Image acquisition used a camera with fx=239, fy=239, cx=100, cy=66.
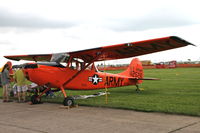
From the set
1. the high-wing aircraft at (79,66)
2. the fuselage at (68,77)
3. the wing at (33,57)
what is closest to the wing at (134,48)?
the high-wing aircraft at (79,66)

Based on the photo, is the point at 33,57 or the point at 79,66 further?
the point at 33,57

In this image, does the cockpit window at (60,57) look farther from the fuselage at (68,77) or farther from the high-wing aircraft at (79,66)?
the fuselage at (68,77)

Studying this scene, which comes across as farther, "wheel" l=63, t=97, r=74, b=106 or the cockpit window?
the cockpit window

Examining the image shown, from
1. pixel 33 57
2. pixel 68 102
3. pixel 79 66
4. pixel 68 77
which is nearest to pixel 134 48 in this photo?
pixel 79 66

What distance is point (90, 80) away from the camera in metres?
11.6

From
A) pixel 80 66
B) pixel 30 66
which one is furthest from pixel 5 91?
pixel 80 66

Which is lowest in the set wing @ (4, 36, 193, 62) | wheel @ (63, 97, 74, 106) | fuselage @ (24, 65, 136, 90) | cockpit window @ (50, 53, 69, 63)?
wheel @ (63, 97, 74, 106)

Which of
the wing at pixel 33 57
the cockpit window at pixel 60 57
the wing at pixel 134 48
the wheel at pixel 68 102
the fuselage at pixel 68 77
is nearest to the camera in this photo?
the wing at pixel 134 48

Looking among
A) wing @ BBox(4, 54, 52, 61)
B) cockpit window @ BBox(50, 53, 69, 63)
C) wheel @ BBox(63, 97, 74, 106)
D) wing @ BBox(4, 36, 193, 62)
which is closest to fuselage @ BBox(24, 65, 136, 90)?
cockpit window @ BBox(50, 53, 69, 63)

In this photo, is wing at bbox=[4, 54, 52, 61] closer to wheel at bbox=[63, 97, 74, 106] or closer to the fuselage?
the fuselage

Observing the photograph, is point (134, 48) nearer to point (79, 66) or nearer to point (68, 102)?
point (79, 66)

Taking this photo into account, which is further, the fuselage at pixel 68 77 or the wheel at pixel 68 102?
the fuselage at pixel 68 77

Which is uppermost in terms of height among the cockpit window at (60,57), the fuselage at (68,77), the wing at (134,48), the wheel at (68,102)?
the wing at (134,48)

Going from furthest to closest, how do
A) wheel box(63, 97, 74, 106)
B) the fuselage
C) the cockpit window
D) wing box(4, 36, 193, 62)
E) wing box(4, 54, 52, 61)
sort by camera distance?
wing box(4, 54, 52, 61)
the cockpit window
the fuselage
wheel box(63, 97, 74, 106)
wing box(4, 36, 193, 62)
